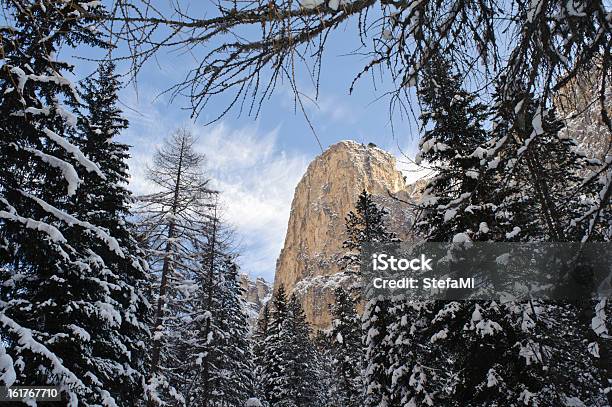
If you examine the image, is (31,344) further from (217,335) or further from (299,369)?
(299,369)

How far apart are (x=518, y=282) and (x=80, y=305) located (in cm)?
845

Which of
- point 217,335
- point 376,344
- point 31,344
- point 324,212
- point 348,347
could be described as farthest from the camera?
point 324,212

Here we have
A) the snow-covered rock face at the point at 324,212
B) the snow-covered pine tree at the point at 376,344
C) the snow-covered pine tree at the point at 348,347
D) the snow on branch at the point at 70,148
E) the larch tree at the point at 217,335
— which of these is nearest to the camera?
the snow on branch at the point at 70,148


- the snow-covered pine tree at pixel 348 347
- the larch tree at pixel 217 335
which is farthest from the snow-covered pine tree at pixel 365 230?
the snow-covered pine tree at pixel 348 347

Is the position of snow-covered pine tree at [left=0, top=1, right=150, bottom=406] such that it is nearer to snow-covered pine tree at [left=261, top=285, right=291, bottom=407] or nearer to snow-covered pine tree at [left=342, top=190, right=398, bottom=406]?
snow-covered pine tree at [left=342, top=190, right=398, bottom=406]

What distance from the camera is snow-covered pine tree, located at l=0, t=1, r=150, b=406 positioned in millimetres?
5293

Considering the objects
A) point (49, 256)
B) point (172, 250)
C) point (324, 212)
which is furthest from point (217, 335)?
point (324, 212)

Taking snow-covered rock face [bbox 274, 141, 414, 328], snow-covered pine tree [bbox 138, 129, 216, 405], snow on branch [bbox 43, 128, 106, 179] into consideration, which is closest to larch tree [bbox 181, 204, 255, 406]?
snow-covered pine tree [bbox 138, 129, 216, 405]

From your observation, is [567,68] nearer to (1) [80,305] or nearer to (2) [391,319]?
(1) [80,305]

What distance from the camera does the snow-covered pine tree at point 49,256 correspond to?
17.4 ft

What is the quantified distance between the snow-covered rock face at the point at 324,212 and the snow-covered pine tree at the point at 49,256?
108535mm

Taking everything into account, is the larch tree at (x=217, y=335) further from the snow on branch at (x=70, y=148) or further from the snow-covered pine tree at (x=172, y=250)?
the snow on branch at (x=70, y=148)

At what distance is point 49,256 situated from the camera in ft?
19.4

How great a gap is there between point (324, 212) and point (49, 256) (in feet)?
417
